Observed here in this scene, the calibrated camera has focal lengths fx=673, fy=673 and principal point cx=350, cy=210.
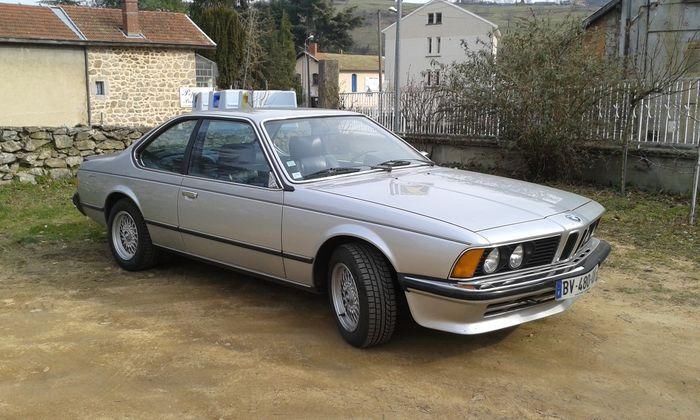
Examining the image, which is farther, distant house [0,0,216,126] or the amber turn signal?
distant house [0,0,216,126]

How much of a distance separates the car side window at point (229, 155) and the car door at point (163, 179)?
0.18 metres

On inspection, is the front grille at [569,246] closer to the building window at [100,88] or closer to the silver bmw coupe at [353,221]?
the silver bmw coupe at [353,221]

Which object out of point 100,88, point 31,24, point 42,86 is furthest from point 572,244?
point 31,24

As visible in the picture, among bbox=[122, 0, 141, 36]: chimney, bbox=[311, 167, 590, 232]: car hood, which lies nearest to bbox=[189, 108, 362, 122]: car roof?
bbox=[311, 167, 590, 232]: car hood

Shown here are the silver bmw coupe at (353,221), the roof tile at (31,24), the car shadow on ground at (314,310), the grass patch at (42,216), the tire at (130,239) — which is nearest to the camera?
the silver bmw coupe at (353,221)

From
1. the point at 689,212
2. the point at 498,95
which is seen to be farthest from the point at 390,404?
the point at 498,95

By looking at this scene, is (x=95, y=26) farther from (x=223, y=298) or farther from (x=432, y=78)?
(x=223, y=298)

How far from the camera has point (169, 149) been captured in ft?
19.6

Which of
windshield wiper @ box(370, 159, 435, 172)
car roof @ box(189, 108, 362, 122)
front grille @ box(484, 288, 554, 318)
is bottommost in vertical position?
front grille @ box(484, 288, 554, 318)

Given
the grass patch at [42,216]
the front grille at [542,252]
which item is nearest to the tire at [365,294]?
the front grille at [542,252]

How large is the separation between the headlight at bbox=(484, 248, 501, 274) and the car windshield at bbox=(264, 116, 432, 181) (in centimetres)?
154

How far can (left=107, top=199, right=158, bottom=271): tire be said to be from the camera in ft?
20.1

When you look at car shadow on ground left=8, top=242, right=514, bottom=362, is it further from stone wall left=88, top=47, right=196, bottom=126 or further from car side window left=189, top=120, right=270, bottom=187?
stone wall left=88, top=47, right=196, bottom=126

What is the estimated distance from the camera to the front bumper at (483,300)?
3.83 metres
